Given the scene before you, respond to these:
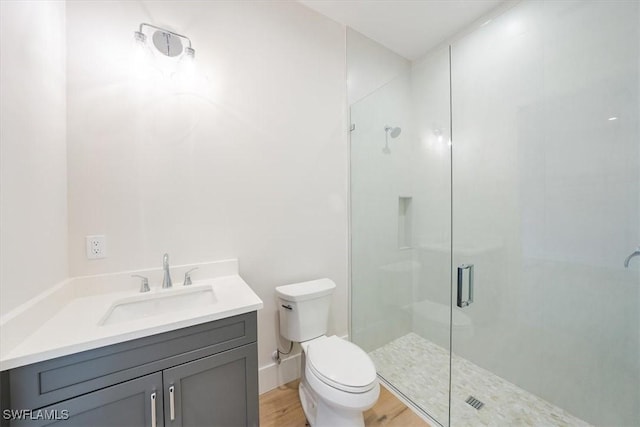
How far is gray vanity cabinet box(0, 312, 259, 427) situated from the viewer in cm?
81

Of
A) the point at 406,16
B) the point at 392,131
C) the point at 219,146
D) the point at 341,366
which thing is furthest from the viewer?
the point at 392,131

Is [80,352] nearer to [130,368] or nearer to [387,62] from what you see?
[130,368]

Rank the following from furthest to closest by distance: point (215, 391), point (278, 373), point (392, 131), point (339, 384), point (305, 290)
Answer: point (392, 131), point (278, 373), point (305, 290), point (339, 384), point (215, 391)

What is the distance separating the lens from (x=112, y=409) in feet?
2.96

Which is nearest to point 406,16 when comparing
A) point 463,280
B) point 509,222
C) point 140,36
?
point 509,222

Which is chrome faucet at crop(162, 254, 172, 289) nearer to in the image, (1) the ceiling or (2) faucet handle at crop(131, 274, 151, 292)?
(2) faucet handle at crop(131, 274, 151, 292)

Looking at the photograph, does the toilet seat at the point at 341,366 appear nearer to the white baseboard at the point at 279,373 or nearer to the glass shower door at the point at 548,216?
the white baseboard at the point at 279,373

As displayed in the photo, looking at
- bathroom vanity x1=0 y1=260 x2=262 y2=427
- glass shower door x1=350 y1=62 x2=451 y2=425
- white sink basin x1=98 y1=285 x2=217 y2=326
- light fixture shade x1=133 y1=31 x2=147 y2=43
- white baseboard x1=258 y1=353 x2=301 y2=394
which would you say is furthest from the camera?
glass shower door x1=350 y1=62 x2=451 y2=425

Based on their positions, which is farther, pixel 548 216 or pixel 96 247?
pixel 548 216

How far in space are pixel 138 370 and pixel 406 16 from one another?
9.01 ft

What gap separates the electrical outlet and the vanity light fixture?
3.40 feet

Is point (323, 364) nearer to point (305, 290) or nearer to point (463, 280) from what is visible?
point (305, 290)

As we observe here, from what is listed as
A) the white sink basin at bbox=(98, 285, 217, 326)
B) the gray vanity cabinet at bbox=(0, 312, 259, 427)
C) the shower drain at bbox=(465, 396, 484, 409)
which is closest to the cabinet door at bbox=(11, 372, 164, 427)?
the gray vanity cabinet at bbox=(0, 312, 259, 427)

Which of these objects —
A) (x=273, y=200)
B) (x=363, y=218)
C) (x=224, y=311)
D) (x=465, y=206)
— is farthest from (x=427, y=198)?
(x=224, y=311)
